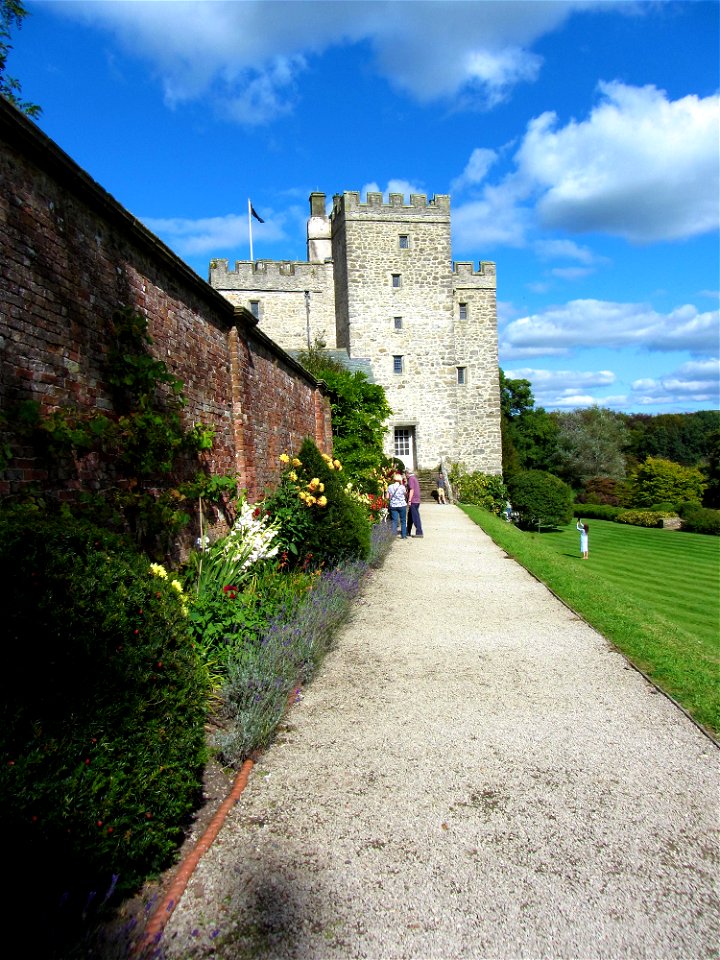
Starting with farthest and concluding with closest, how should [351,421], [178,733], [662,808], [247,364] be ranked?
[351,421], [247,364], [662,808], [178,733]

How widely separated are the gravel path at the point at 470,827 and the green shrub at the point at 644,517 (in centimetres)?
3783

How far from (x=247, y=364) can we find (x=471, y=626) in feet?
14.6

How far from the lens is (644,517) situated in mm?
40031

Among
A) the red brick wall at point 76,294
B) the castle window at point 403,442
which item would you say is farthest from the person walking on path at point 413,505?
the castle window at point 403,442

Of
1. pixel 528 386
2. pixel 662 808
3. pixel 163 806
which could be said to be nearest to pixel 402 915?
pixel 163 806

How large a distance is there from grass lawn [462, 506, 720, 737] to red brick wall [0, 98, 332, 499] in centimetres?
476

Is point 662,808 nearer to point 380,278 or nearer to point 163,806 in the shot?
point 163,806

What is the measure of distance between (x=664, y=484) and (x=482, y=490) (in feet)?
71.8

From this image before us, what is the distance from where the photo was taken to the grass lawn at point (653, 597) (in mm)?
5082

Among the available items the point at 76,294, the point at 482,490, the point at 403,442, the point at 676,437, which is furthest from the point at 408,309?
the point at 676,437

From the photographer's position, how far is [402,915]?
8.00ft

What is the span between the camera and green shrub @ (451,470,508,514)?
29.9 meters

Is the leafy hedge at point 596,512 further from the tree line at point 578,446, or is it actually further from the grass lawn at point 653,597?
the grass lawn at point 653,597

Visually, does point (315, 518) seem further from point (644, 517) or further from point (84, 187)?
point (644, 517)
